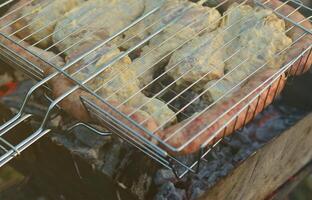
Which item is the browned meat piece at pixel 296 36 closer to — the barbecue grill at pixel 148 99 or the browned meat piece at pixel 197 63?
the barbecue grill at pixel 148 99

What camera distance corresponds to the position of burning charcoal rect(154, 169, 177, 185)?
8.53 feet

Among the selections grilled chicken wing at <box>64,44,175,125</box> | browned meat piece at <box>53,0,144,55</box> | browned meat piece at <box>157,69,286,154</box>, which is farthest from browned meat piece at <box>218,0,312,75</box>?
grilled chicken wing at <box>64,44,175,125</box>

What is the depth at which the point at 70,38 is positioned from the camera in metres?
2.88

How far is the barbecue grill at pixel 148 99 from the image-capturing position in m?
2.18

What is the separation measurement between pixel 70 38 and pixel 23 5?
16.6 inches

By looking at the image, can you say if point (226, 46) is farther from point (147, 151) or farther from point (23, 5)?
point (23, 5)

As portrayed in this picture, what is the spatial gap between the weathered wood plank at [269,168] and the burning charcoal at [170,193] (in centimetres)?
13

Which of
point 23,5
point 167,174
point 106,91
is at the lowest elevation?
point 167,174

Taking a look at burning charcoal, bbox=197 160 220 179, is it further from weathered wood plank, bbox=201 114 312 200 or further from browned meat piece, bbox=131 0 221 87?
browned meat piece, bbox=131 0 221 87

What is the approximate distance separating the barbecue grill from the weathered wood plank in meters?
0.25

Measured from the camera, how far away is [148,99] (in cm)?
247

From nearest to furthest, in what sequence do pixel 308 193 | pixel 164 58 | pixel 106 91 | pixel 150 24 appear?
pixel 106 91
pixel 164 58
pixel 150 24
pixel 308 193

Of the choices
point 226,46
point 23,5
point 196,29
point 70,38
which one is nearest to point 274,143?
point 226,46

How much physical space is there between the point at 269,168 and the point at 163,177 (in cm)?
82
